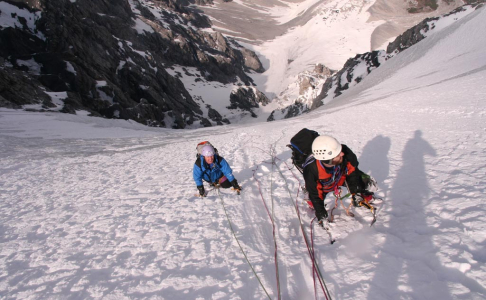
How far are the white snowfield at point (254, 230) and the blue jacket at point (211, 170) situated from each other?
0.51 metres

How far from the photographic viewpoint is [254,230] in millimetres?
4977

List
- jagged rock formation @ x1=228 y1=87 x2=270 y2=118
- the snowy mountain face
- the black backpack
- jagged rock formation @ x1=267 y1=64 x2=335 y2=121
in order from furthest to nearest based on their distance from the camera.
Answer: jagged rock formation @ x1=228 y1=87 x2=270 y2=118 → jagged rock formation @ x1=267 y1=64 x2=335 y2=121 → the snowy mountain face → the black backpack

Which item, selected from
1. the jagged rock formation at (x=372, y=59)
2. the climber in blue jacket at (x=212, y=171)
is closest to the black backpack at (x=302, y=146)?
the climber in blue jacket at (x=212, y=171)

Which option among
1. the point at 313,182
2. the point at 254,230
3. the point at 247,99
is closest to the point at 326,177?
the point at 313,182

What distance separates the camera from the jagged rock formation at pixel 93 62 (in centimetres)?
3628

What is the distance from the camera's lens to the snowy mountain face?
137ft

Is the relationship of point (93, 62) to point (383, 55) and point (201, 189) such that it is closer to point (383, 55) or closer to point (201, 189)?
point (201, 189)

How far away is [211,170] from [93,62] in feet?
177

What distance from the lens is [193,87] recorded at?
85.5 m

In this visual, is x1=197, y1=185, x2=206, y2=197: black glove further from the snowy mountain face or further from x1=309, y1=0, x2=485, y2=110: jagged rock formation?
x1=309, y1=0, x2=485, y2=110: jagged rock formation

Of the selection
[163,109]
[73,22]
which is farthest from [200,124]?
[73,22]

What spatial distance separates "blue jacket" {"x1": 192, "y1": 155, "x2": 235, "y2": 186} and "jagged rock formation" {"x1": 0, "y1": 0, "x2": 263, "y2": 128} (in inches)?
1192

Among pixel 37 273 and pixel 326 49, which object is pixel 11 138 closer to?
pixel 37 273


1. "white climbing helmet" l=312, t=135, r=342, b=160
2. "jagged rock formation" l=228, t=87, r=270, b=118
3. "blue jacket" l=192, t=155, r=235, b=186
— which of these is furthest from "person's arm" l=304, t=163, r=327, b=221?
"jagged rock formation" l=228, t=87, r=270, b=118
